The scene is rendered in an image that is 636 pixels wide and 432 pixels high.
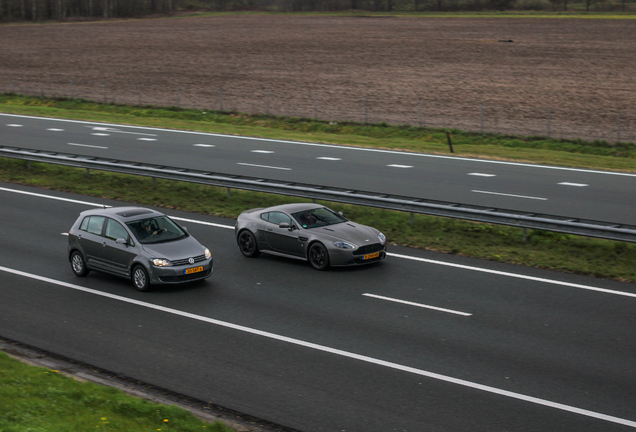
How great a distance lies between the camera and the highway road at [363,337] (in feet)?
31.2

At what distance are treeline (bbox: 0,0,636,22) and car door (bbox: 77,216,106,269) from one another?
9360cm

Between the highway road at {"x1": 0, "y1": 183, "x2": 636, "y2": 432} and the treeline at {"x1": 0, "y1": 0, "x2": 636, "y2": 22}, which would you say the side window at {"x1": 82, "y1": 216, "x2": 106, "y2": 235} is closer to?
the highway road at {"x1": 0, "y1": 183, "x2": 636, "y2": 432}

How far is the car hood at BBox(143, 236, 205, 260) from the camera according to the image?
47.1 ft

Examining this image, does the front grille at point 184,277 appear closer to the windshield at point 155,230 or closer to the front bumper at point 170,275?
the front bumper at point 170,275

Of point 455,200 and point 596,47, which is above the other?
point 596,47

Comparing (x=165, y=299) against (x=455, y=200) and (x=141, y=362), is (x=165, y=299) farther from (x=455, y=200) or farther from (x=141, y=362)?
(x=455, y=200)

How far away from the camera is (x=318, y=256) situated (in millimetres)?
15945

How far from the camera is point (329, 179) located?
2434 cm

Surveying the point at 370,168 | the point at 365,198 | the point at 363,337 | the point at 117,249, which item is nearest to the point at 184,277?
the point at 117,249

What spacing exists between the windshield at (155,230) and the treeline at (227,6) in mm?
93183

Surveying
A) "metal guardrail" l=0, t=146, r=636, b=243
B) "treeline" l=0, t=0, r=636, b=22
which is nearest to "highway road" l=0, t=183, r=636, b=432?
"metal guardrail" l=0, t=146, r=636, b=243

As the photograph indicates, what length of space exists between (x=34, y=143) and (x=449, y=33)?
163ft

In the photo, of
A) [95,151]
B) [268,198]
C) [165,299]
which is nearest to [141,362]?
[165,299]

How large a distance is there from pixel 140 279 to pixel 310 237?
358cm
